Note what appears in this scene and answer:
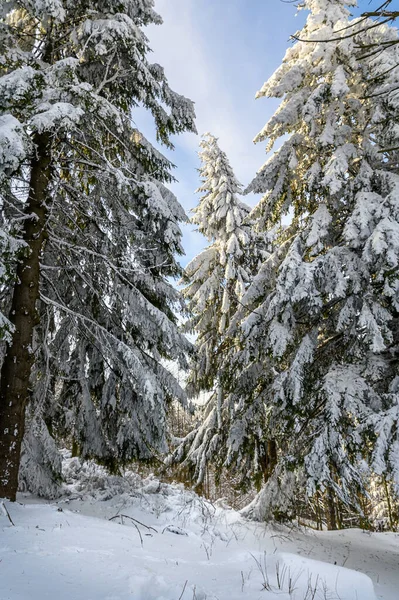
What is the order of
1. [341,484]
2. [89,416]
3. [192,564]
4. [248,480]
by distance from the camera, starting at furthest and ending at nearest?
[248,480]
[89,416]
[341,484]
[192,564]

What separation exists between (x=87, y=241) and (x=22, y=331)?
2415 millimetres

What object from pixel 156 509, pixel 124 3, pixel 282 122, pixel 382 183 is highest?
pixel 124 3

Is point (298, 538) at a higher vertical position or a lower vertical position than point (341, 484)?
lower

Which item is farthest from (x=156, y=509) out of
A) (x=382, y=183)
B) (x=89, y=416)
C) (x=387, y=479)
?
(x=382, y=183)

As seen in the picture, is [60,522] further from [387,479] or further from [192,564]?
[387,479]

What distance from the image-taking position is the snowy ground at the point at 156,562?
2.59 meters

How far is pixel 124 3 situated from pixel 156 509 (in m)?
9.32

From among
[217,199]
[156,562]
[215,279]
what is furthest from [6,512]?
[217,199]

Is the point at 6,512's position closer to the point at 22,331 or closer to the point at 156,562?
the point at 156,562

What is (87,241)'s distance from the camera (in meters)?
6.95

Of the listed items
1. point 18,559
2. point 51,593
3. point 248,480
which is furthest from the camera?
point 248,480

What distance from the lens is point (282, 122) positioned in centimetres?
720

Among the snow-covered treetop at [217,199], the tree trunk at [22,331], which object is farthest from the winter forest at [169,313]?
the snow-covered treetop at [217,199]

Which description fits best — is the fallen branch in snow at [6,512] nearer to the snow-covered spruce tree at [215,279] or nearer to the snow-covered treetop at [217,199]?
the snow-covered spruce tree at [215,279]
